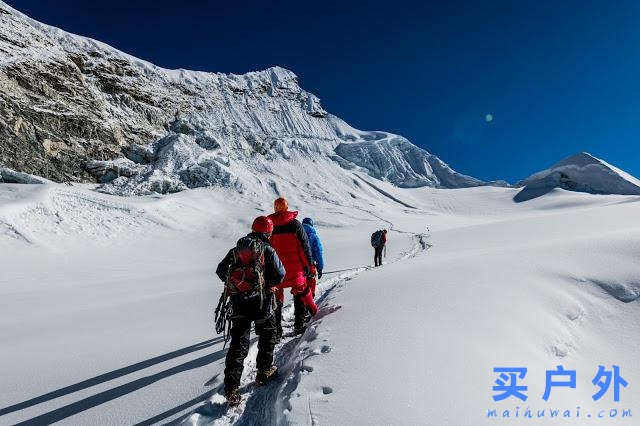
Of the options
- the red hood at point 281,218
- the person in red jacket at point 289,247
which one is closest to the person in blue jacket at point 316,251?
the person in red jacket at point 289,247

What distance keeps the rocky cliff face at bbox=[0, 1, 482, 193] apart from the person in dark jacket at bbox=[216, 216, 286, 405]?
4114 centimetres

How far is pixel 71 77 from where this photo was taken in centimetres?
6303

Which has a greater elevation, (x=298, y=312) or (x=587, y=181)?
(x=587, y=181)

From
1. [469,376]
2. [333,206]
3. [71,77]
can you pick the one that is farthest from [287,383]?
[71,77]

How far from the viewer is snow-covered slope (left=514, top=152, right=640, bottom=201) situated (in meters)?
66.6

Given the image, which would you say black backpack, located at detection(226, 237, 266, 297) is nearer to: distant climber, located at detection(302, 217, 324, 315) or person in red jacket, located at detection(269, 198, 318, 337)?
person in red jacket, located at detection(269, 198, 318, 337)

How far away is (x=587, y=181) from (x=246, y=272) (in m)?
82.8

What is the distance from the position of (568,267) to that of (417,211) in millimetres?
51351

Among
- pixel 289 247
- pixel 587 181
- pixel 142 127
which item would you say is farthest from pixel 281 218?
pixel 587 181

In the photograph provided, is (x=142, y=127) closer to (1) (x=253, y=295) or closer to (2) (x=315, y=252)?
(2) (x=315, y=252)

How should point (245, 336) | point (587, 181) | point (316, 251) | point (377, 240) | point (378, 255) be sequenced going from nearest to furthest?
point (245, 336) < point (316, 251) < point (377, 240) < point (378, 255) < point (587, 181)

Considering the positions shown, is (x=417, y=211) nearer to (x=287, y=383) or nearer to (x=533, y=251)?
(x=533, y=251)

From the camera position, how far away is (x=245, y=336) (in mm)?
3822

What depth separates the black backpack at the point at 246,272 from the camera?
12.7 ft
